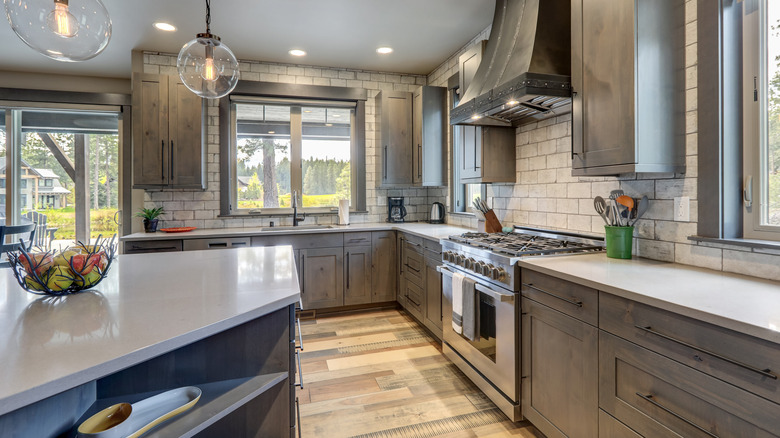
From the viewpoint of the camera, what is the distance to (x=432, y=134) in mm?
4363

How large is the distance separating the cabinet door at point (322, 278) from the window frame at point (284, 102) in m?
0.78

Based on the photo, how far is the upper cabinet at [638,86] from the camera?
6.01ft

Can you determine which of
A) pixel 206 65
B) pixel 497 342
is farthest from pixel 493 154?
pixel 206 65

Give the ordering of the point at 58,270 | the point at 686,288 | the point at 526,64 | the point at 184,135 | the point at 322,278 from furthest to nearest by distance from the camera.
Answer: the point at 322,278, the point at 184,135, the point at 526,64, the point at 686,288, the point at 58,270

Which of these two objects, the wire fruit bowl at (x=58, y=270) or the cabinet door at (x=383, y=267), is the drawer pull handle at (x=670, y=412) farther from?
the cabinet door at (x=383, y=267)

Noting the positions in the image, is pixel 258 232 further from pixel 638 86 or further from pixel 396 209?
pixel 638 86

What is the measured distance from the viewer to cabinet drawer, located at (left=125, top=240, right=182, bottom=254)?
11.6 feet

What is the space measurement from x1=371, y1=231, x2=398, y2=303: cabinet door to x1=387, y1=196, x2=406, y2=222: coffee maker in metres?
0.55

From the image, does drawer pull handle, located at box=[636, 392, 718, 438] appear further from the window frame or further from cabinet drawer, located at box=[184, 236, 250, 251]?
the window frame

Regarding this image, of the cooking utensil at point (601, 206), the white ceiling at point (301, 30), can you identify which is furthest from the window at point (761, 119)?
the white ceiling at point (301, 30)

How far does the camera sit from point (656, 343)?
1363mm

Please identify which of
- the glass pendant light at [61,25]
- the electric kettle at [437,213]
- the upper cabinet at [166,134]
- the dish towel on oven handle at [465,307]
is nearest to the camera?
the glass pendant light at [61,25]

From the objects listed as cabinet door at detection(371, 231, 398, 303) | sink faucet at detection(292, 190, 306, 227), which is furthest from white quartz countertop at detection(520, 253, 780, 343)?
sink faucet at detection(292, 190, 306, 227)

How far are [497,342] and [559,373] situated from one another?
44 cm
